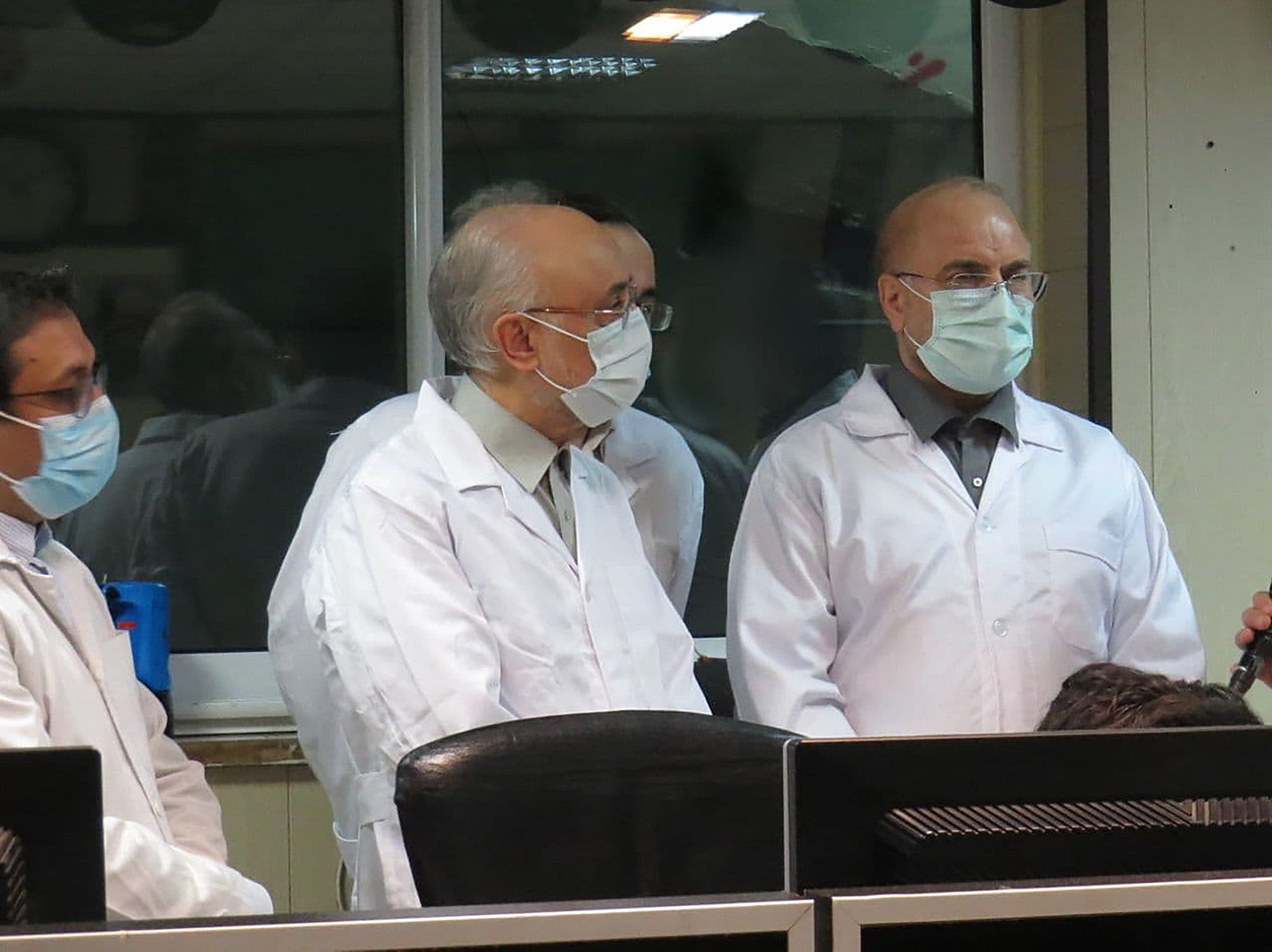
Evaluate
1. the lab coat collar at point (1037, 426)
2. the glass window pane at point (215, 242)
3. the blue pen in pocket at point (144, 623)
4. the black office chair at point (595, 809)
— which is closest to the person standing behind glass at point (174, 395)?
the glass window pane at point (215, 242)

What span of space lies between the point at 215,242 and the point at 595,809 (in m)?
2.05

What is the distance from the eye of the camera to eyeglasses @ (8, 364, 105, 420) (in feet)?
6.55

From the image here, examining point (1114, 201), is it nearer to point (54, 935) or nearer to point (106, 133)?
point (106, 133)

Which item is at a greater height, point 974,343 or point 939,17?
point 939,17

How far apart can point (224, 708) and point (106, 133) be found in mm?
1189

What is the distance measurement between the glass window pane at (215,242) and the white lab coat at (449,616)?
1150 millimetres

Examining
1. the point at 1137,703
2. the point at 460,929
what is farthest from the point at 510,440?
the point at 460,929

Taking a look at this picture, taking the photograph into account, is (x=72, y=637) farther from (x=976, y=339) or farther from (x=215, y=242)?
(x=215, y=242)

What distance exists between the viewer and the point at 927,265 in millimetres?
2430

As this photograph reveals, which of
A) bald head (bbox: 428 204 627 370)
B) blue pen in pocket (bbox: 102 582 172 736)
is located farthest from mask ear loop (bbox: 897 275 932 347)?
blue pen in pocket (bbox: 102 582 172 736)

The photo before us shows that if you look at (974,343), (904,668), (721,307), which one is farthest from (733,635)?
(721,307)

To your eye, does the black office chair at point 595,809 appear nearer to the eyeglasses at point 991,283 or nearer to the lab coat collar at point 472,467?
the lab coat collar at point 472,467

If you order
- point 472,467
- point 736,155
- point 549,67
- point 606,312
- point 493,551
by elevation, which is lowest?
point 493,551

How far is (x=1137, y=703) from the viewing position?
5.10ft
